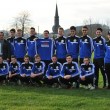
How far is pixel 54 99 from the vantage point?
8672 mm

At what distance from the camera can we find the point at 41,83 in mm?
11773

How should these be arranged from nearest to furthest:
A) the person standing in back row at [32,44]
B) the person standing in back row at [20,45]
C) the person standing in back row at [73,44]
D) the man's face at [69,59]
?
the man's face at [69,59], the person standing in back row at [73,44], the person standing in back row at [32,44], the person standing in back row at [20,45]

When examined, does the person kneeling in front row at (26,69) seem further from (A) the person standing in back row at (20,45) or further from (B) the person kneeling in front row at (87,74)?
(B) the person kneeling in front row at (87,74)

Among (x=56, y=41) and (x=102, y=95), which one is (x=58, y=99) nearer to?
(x=102, y=95)

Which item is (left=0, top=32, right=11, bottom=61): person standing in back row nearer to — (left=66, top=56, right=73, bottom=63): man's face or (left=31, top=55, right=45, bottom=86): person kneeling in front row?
(left=31, top=55, right=45, bottom=86): person kneeling in front row

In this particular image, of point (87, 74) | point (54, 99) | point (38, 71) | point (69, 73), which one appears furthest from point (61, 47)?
point (54, 99)

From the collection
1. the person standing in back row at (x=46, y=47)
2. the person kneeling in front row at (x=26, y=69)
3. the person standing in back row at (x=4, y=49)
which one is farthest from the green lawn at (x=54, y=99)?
the person standing in back row at (x=4, y=49)

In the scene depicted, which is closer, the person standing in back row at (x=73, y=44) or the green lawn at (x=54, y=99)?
the green lawn at (x=54, y=99)

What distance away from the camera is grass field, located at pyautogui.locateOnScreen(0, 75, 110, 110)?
7.77 metres

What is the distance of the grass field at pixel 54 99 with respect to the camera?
777 cm

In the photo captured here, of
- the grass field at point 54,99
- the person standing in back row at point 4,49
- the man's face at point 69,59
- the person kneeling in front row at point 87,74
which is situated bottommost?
the grass field at point 54,99

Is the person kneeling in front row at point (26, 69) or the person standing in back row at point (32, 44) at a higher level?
the person standing in back row at point (32, 44)

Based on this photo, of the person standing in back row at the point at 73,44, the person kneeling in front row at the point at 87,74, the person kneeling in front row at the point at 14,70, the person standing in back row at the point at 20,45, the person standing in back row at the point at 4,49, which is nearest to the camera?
the person kneeling in front row at the point at 87,74

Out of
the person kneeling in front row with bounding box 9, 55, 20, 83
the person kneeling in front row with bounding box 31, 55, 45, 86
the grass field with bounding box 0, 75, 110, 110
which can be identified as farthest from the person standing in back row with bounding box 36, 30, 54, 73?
the grass field with bounding box 0, 75, 110, 110
